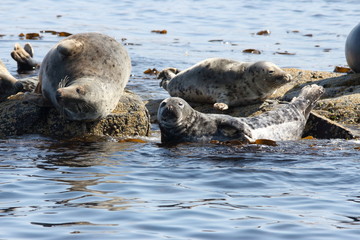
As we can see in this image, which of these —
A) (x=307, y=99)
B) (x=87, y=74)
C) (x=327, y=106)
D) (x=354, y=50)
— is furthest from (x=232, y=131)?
(x=354, y=50)

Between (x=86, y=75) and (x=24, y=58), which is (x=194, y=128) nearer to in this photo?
(x=86, y=75)

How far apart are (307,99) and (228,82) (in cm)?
160

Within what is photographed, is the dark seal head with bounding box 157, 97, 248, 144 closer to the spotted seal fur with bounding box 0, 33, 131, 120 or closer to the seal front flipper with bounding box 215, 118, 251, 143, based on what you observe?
the seal front flipper with bounding box 215, 118, 251, 143

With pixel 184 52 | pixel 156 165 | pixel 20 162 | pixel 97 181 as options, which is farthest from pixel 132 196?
pixel 184 52

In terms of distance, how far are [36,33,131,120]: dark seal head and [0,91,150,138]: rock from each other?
0.57 feet

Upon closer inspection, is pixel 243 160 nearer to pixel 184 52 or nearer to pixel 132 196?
pixel 132 196

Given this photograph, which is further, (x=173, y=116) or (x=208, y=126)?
(x=208, y=126)

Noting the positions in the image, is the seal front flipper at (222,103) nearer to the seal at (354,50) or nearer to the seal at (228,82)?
the seal at (228,82)

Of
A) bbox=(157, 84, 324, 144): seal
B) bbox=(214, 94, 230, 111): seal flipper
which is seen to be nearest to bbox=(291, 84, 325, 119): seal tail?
bbox=(157, 84, 324, 144): seal

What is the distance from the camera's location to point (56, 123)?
7902 millimetres

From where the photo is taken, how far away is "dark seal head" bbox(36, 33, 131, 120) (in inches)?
290

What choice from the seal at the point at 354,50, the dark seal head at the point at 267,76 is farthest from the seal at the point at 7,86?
the seal at the point at 354,50

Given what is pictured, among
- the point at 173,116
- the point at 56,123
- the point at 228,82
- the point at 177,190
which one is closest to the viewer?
the point at 177,190

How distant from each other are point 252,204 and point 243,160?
149cm
